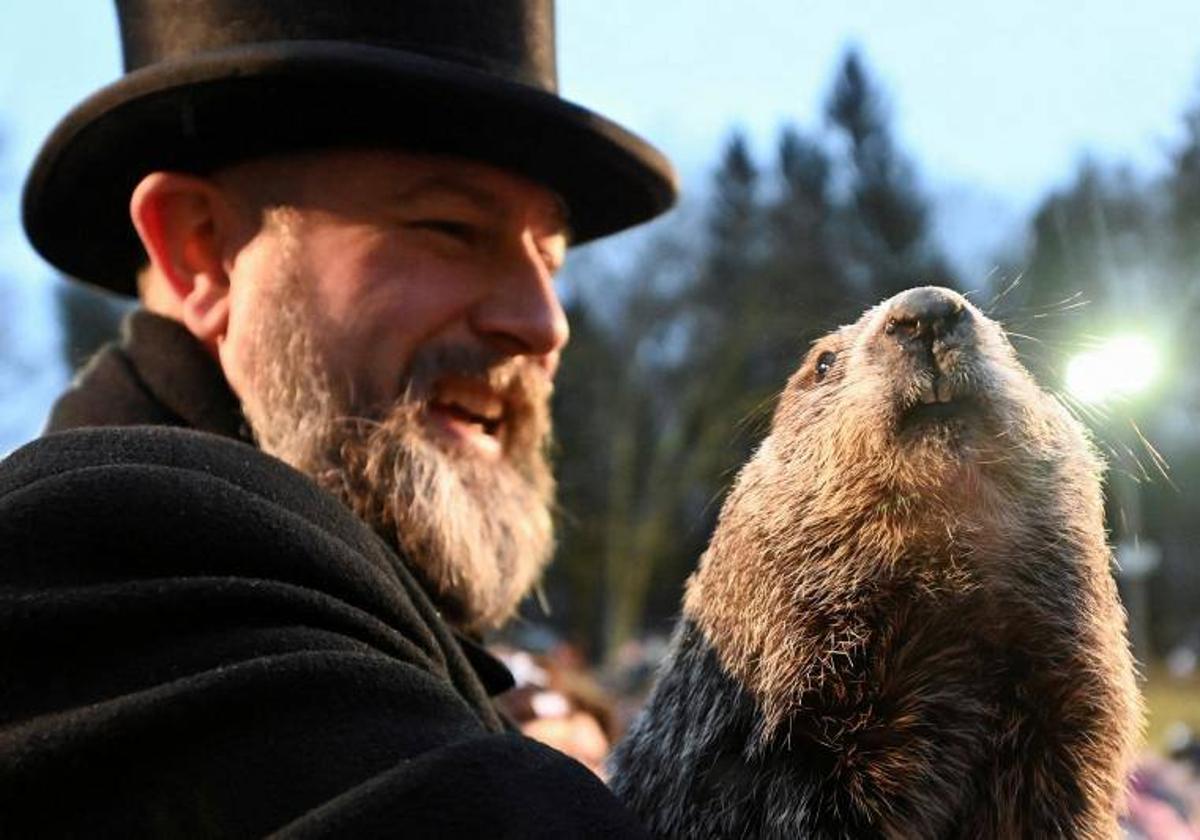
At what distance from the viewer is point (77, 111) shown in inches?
105

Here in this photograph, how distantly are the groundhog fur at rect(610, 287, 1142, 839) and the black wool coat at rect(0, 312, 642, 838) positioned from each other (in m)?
0.28

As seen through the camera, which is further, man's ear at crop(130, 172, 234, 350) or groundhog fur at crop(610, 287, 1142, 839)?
man's ear at crop(130, 172, 234, 350)

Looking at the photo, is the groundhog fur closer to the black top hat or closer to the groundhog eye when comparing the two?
the groundhog eye

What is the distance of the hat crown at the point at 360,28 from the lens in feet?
8.19

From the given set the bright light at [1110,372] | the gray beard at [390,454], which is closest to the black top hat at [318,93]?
the gray beard at [390,454]

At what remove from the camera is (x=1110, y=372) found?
169cm

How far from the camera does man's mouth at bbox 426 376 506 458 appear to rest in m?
2.66

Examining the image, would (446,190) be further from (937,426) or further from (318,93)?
(937,426)

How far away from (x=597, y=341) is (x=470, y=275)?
18.8 feet

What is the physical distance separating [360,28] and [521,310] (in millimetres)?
647

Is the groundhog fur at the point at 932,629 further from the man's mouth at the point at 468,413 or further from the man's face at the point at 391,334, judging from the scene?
the man's mouth at the point at 468,413

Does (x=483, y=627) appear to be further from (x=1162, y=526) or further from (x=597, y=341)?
(x=597, y=341)

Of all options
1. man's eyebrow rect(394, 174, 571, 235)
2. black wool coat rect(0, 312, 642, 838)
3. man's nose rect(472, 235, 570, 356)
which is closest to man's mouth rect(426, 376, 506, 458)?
man's nose rect(472, 235, 570, 356)

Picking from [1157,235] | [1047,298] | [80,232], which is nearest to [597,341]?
[80,232]
